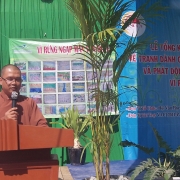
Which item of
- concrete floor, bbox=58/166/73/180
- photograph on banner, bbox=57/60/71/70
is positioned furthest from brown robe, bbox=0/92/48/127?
photograph on banner, bbox=57/60/71/70

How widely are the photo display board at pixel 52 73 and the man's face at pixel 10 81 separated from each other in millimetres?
2811

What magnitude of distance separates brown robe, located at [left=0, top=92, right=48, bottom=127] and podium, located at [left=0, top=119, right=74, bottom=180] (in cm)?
65

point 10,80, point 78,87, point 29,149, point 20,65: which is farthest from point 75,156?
point 29,149

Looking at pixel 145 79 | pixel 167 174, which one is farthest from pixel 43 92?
pixel 167 174

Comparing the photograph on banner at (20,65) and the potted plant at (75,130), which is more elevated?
the photograph on banner at (20,65)

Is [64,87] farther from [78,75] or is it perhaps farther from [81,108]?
[81,108]

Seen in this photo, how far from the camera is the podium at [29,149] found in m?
2.32

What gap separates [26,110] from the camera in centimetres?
320

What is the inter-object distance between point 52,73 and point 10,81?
9.86ft

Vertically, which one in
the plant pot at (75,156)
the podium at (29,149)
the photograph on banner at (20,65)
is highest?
the photograph on banner at (20,65)

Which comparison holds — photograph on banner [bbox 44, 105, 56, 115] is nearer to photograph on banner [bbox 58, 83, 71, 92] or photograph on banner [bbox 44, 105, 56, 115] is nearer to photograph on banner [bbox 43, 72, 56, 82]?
photograph on banner [bbox 58, 83, 71, 92]

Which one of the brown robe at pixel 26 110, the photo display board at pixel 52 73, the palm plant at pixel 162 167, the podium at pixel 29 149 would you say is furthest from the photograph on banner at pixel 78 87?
the podium at pixel 29 149

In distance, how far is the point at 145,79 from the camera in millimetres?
6387

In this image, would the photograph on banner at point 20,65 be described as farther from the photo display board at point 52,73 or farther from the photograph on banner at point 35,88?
the photograph on banner at point 35,88
